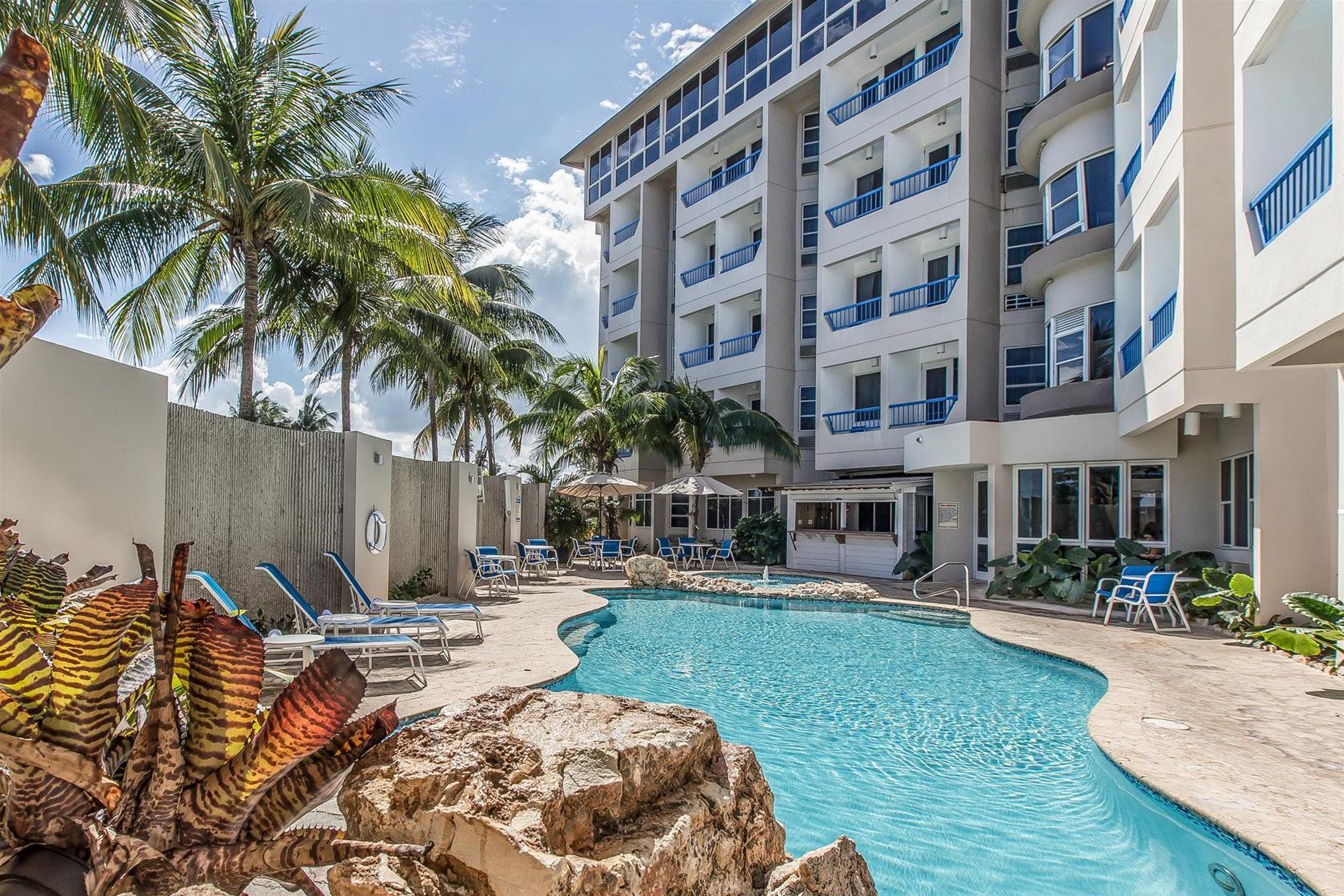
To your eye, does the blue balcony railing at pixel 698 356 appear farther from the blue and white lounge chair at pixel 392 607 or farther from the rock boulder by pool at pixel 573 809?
the rock boulder by pool at pixel 573 809

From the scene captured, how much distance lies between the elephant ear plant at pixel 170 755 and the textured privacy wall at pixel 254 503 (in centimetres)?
731

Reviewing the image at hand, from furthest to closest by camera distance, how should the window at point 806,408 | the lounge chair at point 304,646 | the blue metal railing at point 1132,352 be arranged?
the window at point 806,408 < the blue metal railing at point 1132,352 < the lounge chair at point 304,646

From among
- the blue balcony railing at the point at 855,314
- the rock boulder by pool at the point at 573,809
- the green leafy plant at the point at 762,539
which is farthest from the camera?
the green leafy plant at the point at 762,539

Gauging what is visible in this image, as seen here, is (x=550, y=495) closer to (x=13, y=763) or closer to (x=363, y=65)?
(x=363, y=65)

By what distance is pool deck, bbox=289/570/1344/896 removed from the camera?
4277 millimetres

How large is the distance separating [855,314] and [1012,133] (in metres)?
5.85

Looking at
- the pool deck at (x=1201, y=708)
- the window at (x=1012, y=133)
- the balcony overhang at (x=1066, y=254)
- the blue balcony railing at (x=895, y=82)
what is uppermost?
the blue balcony railing at (x=895, y=82)

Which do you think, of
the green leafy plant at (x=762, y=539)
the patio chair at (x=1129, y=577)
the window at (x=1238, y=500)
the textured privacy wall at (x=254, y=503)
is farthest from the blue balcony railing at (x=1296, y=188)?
the green leafy plant at (x=762, y=539)

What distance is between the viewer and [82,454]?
18.4 ft

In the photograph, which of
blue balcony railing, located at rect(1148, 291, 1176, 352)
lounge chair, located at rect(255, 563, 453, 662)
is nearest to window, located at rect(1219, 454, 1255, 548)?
blue balcony railing, located at rect(1148, 291, 1176, 352)

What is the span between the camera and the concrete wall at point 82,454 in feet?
16.4

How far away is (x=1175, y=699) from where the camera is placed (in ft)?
22.5

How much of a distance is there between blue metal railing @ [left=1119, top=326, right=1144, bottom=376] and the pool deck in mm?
4597

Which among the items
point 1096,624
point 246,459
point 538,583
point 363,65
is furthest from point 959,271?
point 246,459
